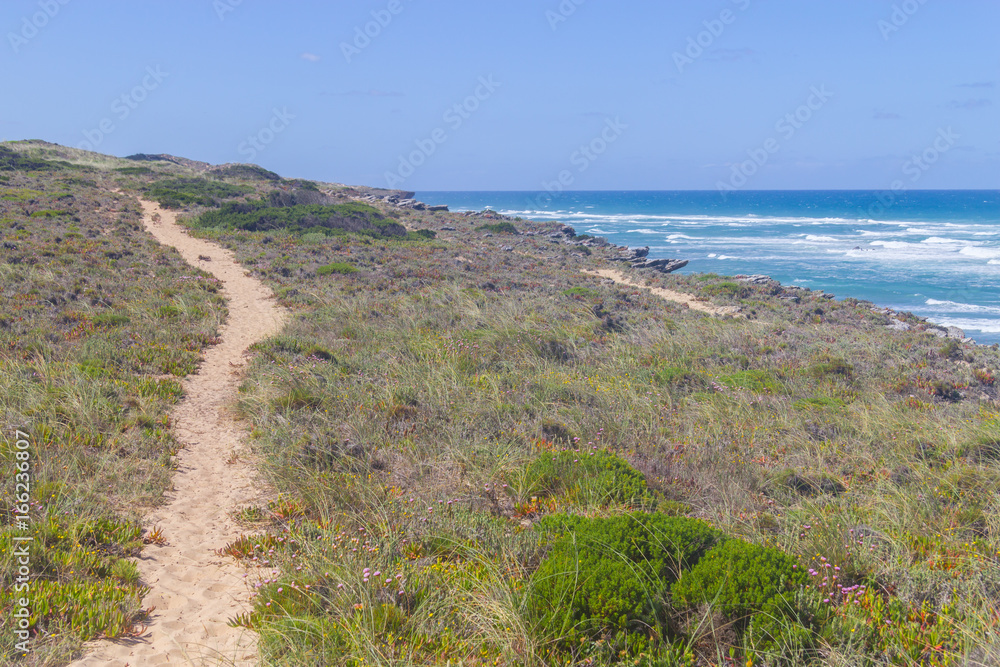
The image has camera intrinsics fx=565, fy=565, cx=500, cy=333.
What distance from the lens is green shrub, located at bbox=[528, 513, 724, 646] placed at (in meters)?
3.28

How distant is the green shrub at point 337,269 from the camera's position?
18328 millimetres

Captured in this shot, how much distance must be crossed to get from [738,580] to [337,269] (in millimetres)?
17006

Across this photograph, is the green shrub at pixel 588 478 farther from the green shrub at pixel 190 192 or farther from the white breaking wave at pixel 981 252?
the white breaking wave at pixel 981 252

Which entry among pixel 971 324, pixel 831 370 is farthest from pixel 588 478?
pixel 971 324

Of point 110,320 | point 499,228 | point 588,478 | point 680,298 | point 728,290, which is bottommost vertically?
point 680,298

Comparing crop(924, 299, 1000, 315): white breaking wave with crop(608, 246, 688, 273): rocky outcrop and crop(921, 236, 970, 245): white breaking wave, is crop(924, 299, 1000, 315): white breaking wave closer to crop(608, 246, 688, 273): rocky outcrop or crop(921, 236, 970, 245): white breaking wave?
crop(608, 246, 688, 273): rocky outcrop

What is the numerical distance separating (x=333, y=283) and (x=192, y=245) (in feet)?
33.1

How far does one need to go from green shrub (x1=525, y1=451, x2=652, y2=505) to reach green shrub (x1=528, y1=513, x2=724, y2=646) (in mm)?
713

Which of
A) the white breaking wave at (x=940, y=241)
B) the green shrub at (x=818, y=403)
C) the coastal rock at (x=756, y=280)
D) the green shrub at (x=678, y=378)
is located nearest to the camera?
the green shrub at (x=818, y=403)

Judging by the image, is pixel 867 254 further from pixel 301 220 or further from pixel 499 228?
pixel 301 220

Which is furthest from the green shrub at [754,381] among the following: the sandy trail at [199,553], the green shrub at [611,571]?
the sandy trail at [199,553]

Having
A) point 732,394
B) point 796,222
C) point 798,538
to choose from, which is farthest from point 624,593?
point 796,222

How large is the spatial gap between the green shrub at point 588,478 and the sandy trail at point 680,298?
56.6 feet

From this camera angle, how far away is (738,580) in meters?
3.42
